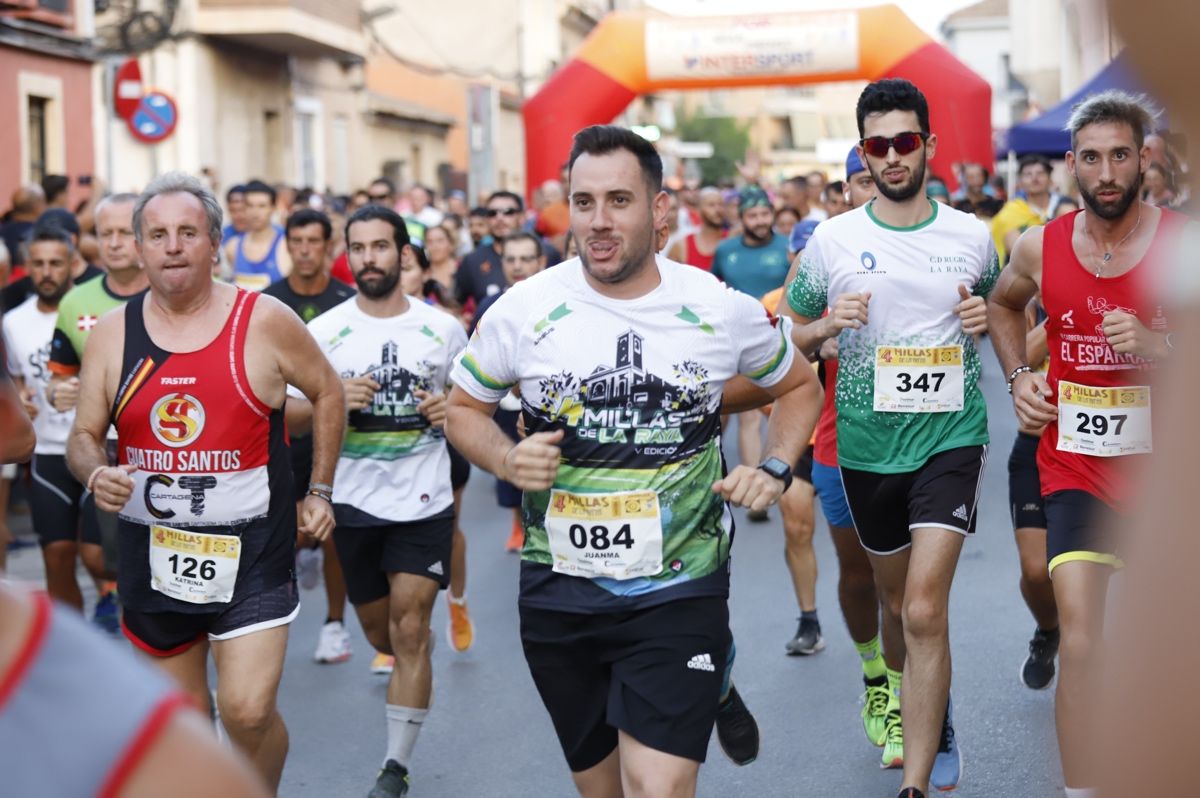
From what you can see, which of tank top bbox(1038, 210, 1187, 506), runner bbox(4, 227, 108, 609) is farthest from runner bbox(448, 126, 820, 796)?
runner bbox(4, 227, 108, 609)

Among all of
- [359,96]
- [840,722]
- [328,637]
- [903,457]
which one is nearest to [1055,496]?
[903,457]

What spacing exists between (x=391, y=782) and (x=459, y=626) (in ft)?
7.32

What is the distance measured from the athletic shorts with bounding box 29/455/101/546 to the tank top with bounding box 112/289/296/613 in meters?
2.95

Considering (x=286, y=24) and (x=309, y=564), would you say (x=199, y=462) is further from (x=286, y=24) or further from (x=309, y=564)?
(x=286, y=24)

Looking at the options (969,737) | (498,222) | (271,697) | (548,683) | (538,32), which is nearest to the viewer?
(548,683)

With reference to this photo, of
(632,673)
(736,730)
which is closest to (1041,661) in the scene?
(736,730)

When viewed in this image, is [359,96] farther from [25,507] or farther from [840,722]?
[840,722]

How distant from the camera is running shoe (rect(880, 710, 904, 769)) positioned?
20.3 ft

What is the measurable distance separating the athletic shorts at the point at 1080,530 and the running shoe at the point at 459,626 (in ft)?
11.7

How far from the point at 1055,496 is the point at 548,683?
1.93m

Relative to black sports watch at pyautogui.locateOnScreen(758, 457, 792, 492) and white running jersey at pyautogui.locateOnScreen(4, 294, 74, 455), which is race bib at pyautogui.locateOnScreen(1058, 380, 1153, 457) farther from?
white running jersey at pyautogui.locateOnScreen(4, 294, 74, 455)

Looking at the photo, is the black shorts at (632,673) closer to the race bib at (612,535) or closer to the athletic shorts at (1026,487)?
the race bib at (612,535)

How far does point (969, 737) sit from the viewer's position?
6.54m

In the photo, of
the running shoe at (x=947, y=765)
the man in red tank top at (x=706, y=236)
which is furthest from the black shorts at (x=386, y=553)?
the man in red tank top at (x=706, y=236)
